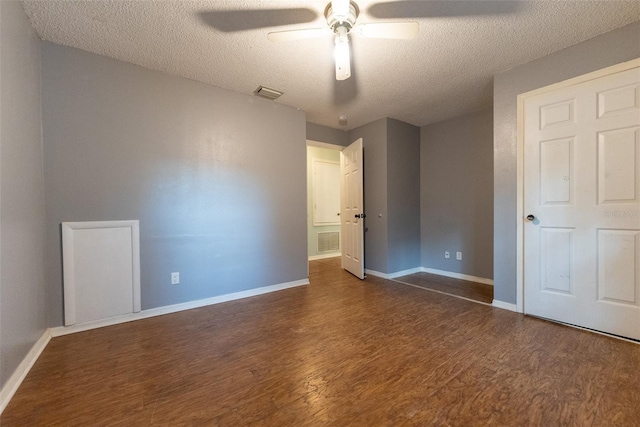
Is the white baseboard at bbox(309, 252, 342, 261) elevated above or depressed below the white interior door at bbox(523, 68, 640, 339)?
below

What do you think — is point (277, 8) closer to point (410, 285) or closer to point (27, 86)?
point (27, 86)

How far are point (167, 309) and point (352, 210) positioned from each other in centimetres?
271

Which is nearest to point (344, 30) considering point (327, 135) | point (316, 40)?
point (316, 40)

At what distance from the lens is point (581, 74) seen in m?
2.12

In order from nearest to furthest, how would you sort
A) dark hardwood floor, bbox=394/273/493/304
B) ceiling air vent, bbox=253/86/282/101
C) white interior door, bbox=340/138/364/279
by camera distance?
ceiling air vent, bbox=253/86/282/101, dark hardwood floor, bbox=394/273/493/304, white interior door, bbox=340/138/364/279

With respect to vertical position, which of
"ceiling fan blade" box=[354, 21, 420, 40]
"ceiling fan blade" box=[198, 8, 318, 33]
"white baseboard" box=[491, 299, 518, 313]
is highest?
"ceiling fan blade" box=[198, 8, 318, 33]

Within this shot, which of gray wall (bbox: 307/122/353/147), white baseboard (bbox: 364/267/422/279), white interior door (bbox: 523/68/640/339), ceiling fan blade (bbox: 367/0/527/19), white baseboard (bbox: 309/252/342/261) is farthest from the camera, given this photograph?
white baseboard (bbox: 309/252/342/261)

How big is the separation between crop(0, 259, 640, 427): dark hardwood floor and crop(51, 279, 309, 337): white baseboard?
0.08m

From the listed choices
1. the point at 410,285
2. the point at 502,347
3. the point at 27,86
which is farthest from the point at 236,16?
the point at 410,285

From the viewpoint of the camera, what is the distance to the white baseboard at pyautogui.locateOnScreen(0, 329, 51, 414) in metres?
1.34


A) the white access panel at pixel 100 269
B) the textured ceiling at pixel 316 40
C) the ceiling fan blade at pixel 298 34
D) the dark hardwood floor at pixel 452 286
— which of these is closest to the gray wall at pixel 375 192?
the dark hardwood floor at pixel 452 286

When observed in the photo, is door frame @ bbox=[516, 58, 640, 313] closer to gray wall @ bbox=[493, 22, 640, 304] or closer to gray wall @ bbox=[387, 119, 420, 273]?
gray wall @ bbox=[493, 22, 640, 304]

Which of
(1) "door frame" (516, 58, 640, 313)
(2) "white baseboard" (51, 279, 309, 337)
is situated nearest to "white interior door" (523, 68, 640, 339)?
(1) "door frame" (516, 58, 640, 313)

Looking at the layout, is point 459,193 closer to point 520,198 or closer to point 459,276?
point 459,276
